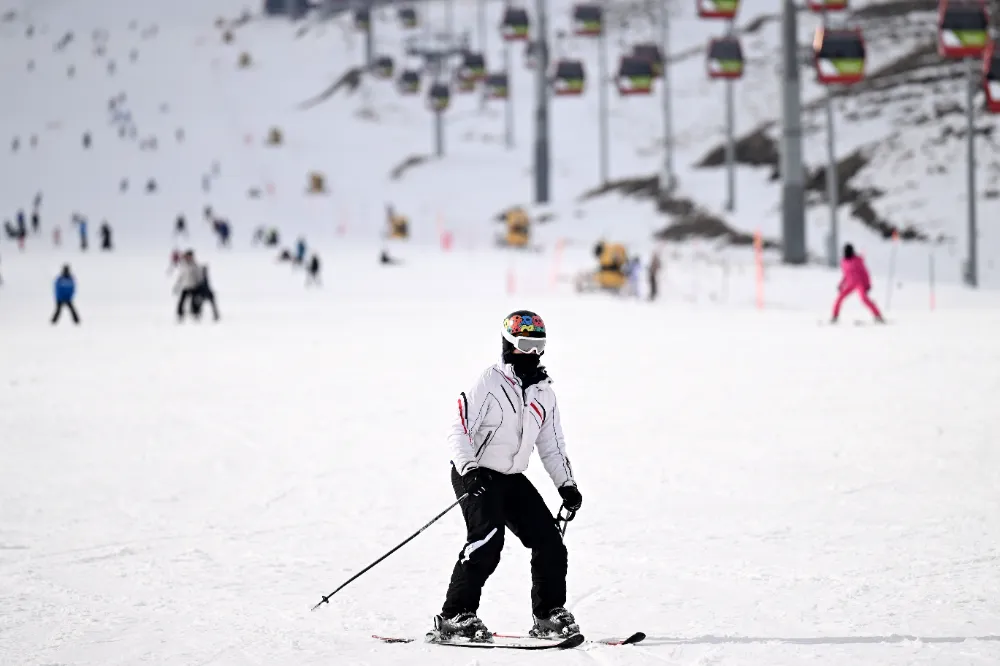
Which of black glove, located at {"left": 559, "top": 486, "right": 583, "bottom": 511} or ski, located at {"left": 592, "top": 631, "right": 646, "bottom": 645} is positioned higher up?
black glove, located at {"left": 559, "top": 486, "right": 583, "bottom": 511}

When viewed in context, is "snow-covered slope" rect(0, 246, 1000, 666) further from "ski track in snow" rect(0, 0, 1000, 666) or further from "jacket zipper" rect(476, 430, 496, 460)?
"jacket zipper" rect(476, 430, 496, 460)

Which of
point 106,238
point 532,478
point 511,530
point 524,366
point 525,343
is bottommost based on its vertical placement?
point 532,478

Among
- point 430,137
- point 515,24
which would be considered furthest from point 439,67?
point 515,24

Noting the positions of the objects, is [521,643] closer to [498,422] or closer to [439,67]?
[498,422]

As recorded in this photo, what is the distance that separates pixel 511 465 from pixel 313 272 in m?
32.2

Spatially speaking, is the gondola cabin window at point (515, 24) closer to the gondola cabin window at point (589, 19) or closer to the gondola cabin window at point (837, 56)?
the gondola cabin window at point (589, 19)

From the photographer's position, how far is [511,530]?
18.9 ft

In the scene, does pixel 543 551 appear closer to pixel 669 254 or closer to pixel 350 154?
pixel 669 254

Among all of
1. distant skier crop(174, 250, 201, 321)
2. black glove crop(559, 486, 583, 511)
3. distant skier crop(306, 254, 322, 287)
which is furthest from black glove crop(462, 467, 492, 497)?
distant skier crop(306, 254, 322, 287)

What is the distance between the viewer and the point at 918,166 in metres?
45.5

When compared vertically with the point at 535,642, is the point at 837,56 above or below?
above

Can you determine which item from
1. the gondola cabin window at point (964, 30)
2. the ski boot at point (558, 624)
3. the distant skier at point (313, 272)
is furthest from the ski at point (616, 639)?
the distant skier at point (313, 272)

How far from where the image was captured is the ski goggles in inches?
223

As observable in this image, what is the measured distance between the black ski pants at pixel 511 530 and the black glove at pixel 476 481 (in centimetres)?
4
